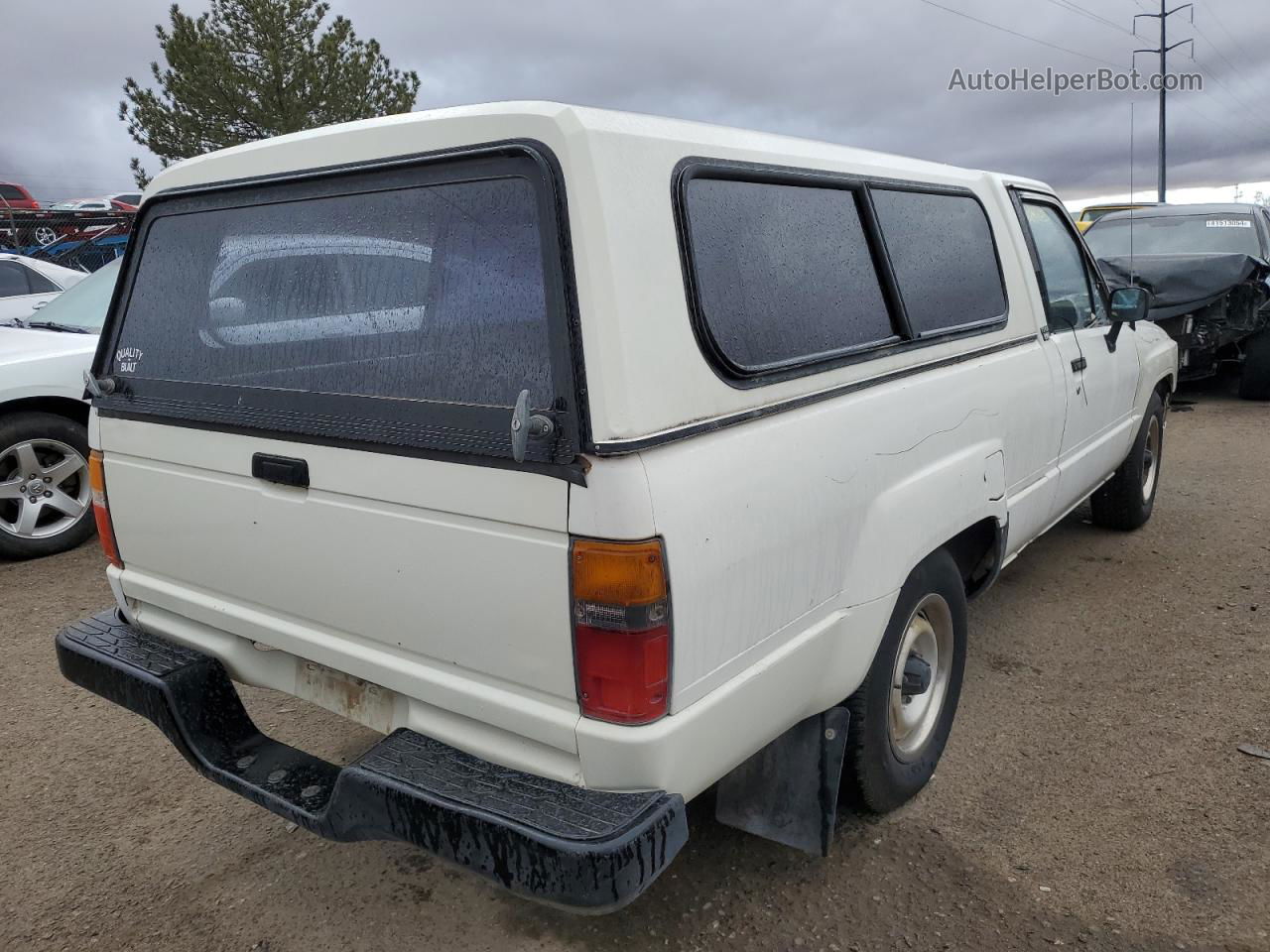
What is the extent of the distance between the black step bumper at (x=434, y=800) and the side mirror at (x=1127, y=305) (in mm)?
3386

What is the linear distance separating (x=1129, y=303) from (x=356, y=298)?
347 cm

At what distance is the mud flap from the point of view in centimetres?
239

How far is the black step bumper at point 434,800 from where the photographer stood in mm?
1756

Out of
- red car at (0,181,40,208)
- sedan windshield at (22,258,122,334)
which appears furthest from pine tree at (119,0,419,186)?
sedan windshield at (22,258,122,334)

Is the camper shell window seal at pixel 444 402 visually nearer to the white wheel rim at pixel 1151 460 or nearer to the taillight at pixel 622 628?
the taillight at pixel 622 628

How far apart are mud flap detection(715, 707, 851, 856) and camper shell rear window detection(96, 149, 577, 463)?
1097 mm

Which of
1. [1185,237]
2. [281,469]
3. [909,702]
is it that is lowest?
[909,702]

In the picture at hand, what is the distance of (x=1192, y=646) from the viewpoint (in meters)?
3.94

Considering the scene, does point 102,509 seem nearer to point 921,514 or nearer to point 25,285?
point 921,514

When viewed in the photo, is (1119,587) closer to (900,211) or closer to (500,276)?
(900,211)

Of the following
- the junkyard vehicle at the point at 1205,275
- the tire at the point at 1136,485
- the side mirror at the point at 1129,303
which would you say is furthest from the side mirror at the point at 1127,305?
the junkyard vehicle at the point at 1205,275

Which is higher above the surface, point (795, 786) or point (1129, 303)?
point (1129, 303)

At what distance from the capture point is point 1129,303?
4234 mm

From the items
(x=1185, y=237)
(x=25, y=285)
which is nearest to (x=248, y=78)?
(x=25, y=285)
